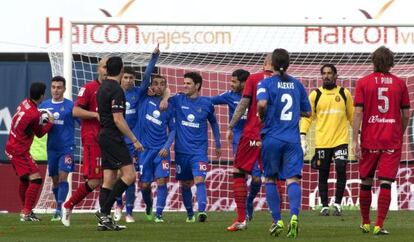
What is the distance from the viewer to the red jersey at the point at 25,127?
17.0m

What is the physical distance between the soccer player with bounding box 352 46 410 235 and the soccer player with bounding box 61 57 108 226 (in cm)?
328

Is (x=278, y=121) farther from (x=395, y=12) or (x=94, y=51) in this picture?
(x=395, y=12)

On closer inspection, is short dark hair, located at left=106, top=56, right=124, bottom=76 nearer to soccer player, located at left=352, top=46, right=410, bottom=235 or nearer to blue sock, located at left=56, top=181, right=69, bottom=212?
soccer player, located at left=352, top=46, right=410, bottom=235

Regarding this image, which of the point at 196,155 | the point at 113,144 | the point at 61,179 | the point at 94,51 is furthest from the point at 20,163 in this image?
the point at 94,51

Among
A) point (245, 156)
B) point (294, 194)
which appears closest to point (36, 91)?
point (245, 156)

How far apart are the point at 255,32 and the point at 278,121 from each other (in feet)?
37.7

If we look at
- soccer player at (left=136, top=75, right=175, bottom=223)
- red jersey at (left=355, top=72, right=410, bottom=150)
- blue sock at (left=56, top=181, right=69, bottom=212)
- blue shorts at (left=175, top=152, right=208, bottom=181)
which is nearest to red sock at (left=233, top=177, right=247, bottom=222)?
red jersey at (left=355, top=72, right=410, bottom=150)

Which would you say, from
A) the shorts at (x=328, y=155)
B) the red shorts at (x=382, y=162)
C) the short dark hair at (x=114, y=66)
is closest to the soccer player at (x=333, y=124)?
the shorts at (x=328, y=155)

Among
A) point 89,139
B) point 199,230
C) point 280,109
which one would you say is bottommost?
point 199,230

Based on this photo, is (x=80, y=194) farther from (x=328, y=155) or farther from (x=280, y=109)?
(x=328, y=155)

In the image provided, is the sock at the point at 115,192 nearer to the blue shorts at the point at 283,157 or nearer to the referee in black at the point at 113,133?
the referee in black at the point at 113,133

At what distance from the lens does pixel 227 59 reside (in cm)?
2359

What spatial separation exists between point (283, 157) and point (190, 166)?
395 cm

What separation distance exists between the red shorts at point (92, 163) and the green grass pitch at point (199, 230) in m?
0.64
